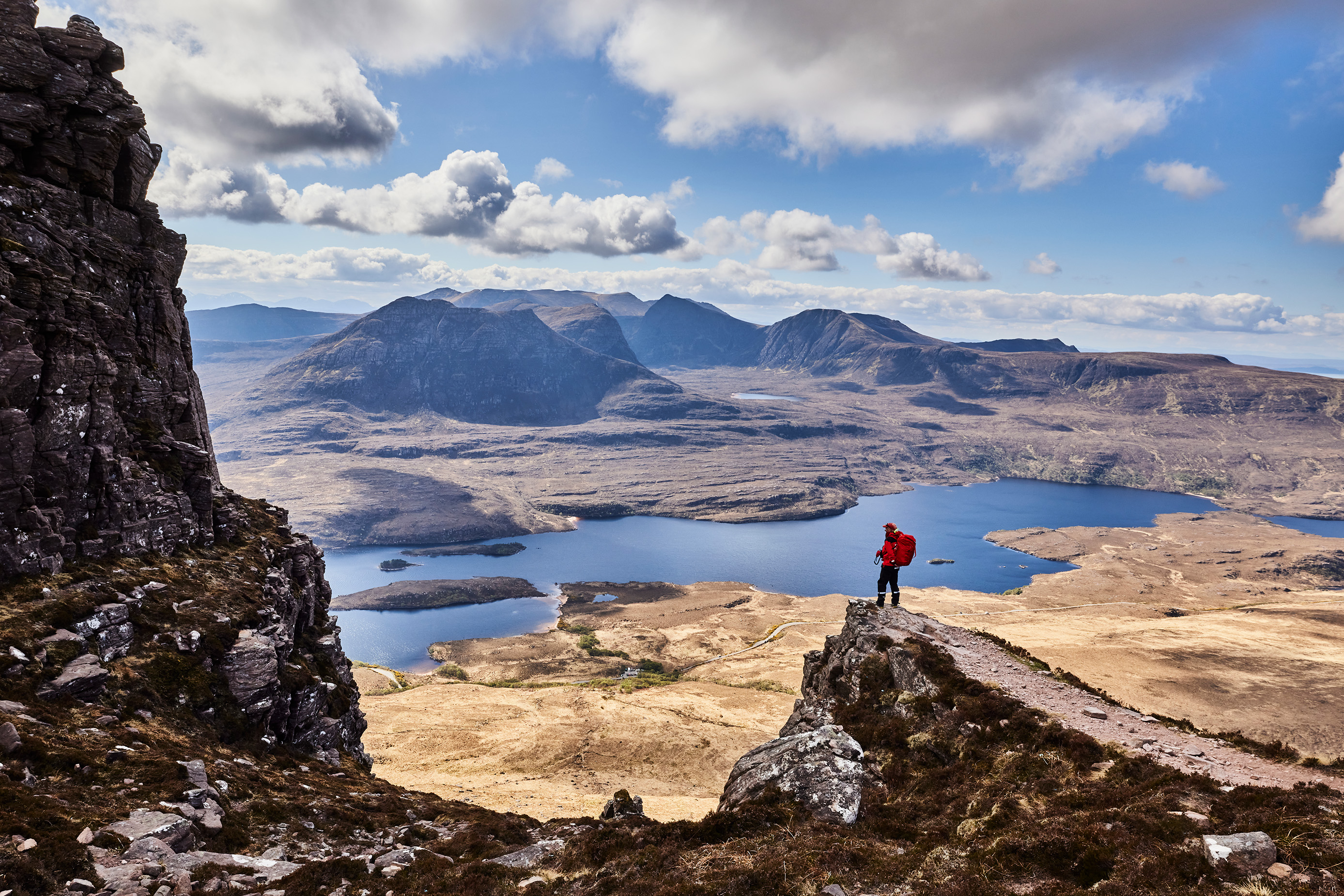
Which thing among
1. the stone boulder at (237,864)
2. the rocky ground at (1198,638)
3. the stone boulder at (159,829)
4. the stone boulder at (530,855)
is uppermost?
the stone boulder at (159,829)

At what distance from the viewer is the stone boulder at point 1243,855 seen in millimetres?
10203

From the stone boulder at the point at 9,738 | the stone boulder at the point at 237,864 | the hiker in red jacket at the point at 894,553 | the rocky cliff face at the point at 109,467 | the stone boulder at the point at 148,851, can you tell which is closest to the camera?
the stone boulder at the point at 148,851

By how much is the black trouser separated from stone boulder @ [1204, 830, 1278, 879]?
18.7m

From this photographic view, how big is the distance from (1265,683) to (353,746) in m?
78.9

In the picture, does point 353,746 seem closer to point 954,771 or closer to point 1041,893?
point 954,771

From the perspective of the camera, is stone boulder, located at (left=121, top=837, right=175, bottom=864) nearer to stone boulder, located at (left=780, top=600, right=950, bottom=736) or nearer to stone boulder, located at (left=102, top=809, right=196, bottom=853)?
stone boulder, located at (left=102, top=809, right=196, bottom=853)

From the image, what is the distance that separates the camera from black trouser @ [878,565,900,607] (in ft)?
99.7

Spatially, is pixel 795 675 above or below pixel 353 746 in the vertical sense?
below

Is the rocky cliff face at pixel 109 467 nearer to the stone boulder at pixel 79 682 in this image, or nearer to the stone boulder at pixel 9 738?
the stone boulder at pixel 79 682

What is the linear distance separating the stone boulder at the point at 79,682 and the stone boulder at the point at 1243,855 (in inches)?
1213

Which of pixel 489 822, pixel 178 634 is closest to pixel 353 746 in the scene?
pixel 178 634

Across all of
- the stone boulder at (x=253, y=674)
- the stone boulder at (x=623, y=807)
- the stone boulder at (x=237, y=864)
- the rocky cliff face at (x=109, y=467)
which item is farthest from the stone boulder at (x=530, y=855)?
the stone boulder at (x=253, y=674)

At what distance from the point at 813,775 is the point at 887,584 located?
16607mm

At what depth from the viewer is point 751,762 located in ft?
70.4
